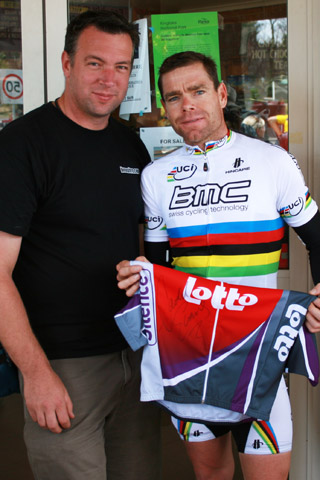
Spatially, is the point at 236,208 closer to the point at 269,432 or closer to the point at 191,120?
the point at 191,120

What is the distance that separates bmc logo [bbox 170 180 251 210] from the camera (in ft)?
6.29

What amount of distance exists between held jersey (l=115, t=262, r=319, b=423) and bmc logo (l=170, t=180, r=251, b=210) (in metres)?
0.31

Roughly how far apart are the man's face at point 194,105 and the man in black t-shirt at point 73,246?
7.5 inches

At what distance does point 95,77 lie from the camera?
196 cm

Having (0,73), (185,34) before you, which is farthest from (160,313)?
(0,73)

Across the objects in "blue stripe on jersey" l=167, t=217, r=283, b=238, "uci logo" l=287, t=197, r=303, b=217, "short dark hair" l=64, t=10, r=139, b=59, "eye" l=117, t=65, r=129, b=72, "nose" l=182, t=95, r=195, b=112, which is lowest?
"blue stripe on jersey" l=167, t=217, r=283, b=238

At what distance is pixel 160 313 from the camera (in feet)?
6.00

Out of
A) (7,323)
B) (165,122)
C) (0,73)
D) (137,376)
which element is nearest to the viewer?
(7,323)

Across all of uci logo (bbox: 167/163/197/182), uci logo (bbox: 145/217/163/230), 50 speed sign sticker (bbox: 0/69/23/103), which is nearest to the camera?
uci logo (bbox: 167/163/197/182)

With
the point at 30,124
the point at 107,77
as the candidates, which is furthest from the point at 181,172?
the point at 30,124

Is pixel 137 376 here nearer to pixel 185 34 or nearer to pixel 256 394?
pixel 256 394

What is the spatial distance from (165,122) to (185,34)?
41 cm

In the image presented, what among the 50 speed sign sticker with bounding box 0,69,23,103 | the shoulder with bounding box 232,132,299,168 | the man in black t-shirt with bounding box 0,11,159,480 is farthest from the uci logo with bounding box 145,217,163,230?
the 50 speed sign sticker with bounding box 0,69,23,103

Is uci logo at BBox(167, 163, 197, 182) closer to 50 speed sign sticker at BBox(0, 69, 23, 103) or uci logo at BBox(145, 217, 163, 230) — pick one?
uci logo at BBox(145, 217, 163, 230)
